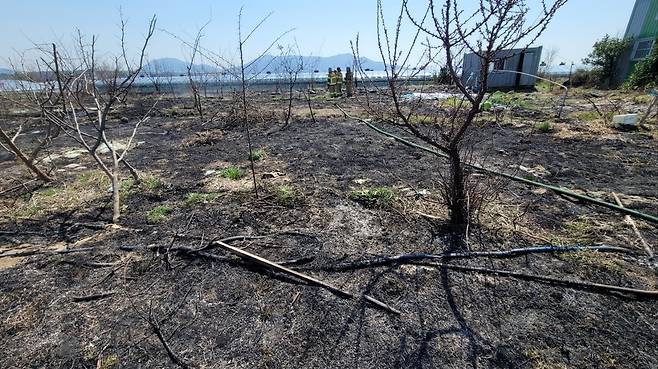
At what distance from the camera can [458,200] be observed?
9.25ft

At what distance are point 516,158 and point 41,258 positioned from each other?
5.97 metres

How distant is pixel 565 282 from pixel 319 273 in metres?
1.69

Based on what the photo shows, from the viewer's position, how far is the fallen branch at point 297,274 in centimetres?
208

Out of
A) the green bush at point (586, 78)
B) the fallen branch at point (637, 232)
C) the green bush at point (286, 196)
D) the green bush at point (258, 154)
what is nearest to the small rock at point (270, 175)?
the green bush at point (286, 196)

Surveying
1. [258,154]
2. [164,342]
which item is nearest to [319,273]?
[164,342]

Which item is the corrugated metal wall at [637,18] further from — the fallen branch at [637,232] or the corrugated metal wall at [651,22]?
the fallen branch at [637,232]

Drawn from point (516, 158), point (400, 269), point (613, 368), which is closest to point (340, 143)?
point (516, 158)

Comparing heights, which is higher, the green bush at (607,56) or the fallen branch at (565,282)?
the green bush at (607,56)

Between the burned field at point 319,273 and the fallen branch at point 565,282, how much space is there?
18 millimetres

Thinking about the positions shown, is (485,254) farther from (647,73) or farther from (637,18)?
(637,18)

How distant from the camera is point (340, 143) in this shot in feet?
20.7

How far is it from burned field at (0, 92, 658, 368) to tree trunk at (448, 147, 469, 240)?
0.41 ft

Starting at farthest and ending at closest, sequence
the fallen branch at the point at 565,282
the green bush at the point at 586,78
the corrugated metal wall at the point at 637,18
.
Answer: the green bush at the point at 586,78 < the corrugated metal wall at the point at 637,18 < the fallen branch at the point at 565,282

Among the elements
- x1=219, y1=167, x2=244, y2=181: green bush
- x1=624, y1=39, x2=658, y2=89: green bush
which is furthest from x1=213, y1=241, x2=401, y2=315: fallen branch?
x1=624, y1=39, x2=658, y2=89: green bush
